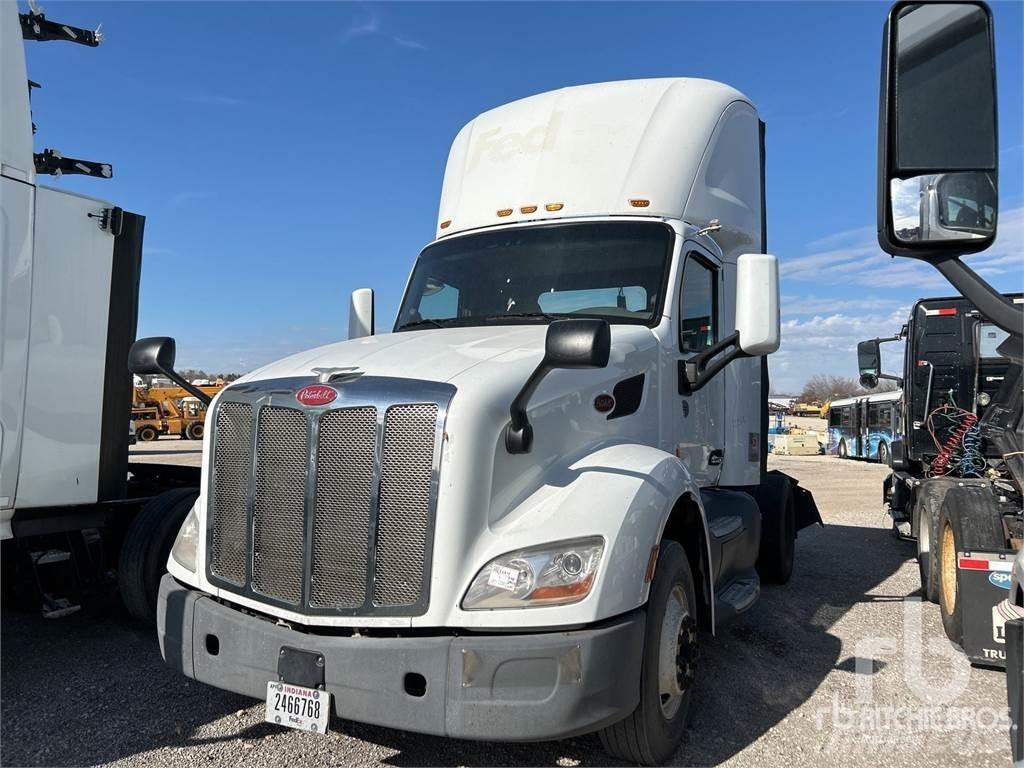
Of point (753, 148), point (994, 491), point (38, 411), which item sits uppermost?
point (753, 148)

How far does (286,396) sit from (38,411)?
2245 mm

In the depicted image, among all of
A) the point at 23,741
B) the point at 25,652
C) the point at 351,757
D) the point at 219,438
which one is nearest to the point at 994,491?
the point at 351,757

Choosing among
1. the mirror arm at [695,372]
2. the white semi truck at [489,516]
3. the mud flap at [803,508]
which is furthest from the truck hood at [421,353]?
the mud flap at [803,508]

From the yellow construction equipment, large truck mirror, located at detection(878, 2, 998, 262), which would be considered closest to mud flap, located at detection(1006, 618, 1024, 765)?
large truck mirror, located at detection(878, 2, 998, 262)

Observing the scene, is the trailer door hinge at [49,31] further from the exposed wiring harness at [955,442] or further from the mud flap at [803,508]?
the exposed wiring harness at [955,442]

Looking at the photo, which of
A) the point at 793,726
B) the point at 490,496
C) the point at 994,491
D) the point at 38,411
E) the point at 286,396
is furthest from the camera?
the point at 994,491

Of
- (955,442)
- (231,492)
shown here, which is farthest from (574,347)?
(955,442)

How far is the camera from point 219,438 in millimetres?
3621

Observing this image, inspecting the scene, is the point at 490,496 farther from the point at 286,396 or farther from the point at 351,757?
the point at 351,757

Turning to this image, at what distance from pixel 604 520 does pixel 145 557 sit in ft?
11.2

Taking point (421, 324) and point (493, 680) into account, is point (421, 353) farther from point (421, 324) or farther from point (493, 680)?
point (493, 680)

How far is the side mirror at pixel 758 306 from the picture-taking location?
164 inches

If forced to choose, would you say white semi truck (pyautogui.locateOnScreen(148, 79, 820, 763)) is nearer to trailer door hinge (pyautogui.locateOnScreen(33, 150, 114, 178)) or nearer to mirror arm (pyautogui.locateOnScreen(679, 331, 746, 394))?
mirror arm (pyautogui.locateOnScreen(679, 331, 746, 394))

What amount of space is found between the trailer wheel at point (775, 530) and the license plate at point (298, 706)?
5.04 m
